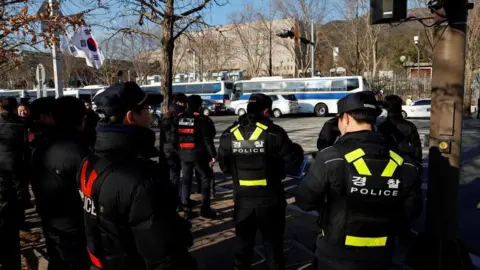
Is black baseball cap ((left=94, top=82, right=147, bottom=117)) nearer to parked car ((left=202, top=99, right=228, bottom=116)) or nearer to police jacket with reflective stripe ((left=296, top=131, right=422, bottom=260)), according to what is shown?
police jacket with reflective stripe ((left=296, top=131, right=422, bottom=260))

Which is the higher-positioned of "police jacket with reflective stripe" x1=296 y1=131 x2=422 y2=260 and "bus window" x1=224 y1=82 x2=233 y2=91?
"bus window" x1=224 y1=82 x2=233 y2=91

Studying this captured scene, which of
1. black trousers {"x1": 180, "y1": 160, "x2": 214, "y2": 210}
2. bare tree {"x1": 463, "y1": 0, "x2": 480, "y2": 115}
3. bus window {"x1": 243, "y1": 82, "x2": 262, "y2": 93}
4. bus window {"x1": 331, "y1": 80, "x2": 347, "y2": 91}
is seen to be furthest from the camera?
bus window {"x1": 243, "y1": 82, "x2": 262, "y2": 93}

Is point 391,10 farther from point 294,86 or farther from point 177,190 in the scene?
point 294,86

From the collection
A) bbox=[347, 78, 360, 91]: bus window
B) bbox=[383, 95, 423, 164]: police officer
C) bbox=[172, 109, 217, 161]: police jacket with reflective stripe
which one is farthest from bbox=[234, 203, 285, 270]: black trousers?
bbox=[347, 78, 360, 91]: bus window

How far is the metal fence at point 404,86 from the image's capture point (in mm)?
34969

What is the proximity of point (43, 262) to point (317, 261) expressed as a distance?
3129 mm

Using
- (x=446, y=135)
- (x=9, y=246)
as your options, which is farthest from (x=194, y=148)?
(x=446, y=135)

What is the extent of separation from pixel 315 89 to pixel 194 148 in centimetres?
2556

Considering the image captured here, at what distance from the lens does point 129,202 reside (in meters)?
1.81

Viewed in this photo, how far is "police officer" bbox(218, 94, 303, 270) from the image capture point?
140 inches

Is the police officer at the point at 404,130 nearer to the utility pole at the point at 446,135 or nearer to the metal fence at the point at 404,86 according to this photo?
the utility pole at the point at 446,135

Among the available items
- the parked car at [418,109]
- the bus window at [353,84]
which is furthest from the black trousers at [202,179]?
the bus window at [353,84]

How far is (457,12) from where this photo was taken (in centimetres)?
387

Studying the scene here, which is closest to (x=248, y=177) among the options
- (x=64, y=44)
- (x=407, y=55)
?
(x=64, y=44)
